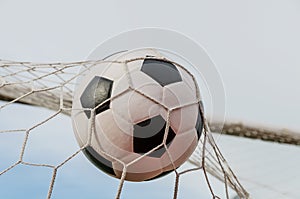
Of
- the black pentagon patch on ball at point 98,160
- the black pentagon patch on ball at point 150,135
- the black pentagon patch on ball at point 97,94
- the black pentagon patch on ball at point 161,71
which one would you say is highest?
the black pentagon patch on ball at point 161,71

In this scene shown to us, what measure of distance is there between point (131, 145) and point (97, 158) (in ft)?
0.42

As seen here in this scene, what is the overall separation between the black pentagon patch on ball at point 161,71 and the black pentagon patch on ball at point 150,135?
0.11 metres

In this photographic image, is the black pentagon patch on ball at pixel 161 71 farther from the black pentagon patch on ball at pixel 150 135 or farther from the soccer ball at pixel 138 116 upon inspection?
the black pentagon patch on ball at pixel 150 135

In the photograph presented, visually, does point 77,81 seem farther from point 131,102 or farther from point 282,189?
point 282,189

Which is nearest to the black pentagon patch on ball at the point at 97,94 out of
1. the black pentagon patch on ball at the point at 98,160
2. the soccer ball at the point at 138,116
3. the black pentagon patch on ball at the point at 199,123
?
the soccer ball at the point at 138,116

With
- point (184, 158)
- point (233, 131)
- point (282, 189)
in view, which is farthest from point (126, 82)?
point (282, 189)

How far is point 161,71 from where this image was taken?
1.19m

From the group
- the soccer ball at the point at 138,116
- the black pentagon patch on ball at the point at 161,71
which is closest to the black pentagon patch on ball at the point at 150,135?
the soccer ball at the point at 138,116

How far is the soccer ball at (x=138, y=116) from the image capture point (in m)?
1.13

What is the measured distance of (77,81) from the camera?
4.31 feet

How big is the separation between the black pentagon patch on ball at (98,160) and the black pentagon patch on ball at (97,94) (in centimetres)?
10

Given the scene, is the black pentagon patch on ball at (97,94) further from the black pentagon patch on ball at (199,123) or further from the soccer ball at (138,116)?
the black pentagon patch on ball at (199,123)

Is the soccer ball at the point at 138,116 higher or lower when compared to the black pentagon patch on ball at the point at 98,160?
higher

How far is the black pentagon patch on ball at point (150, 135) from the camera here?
1129 millimetres
